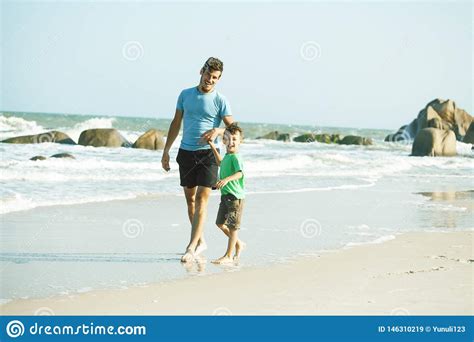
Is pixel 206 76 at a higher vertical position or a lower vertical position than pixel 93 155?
higher

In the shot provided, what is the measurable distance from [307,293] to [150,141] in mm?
22793

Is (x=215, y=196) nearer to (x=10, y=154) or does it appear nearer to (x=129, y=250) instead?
(x=129, y=250)

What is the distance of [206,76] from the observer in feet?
22.0

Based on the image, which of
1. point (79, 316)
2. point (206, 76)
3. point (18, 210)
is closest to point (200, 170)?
point (206, 76)

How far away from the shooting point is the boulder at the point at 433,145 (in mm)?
32125

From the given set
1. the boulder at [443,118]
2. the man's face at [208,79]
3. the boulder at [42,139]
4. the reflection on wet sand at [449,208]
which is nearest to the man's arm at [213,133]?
the man's face at [208,79]

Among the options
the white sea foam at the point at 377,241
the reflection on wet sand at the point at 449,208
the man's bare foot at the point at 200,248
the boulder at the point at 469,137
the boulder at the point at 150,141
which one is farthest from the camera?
the boulder at the point at 469,137

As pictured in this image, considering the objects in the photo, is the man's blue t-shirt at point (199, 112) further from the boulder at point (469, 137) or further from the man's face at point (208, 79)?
the boulder at point (469, 137)

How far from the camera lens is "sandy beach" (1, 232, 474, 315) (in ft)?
16.6

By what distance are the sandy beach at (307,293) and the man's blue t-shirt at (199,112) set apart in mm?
1355

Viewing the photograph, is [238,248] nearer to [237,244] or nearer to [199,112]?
[237,244]

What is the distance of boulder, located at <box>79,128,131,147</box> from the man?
69.5 ft

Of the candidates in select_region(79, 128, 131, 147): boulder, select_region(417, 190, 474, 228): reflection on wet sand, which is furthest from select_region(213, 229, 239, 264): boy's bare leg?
select_region(79, 128, 131, 147): boulder
